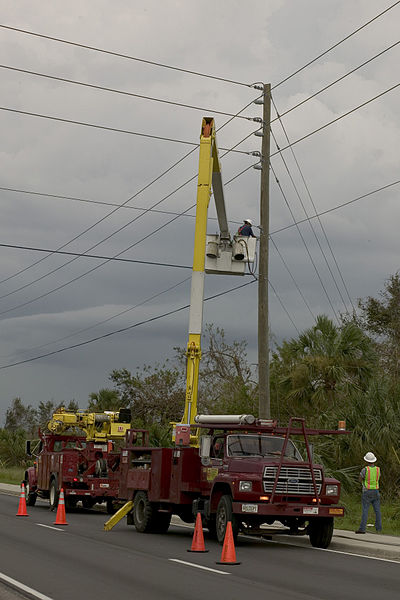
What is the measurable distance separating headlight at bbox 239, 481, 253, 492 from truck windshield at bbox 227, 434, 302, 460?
139 cm

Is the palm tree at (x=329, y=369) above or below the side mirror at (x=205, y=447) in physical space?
above

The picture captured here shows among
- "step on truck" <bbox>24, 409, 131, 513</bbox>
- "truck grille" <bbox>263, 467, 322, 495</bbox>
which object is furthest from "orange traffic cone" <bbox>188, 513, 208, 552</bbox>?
"step on truck" <bbox>24, 409, 131, 513</bbox>

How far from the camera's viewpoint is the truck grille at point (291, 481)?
59.0ft

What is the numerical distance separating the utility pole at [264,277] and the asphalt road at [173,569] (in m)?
6.14

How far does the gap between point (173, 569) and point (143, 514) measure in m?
7.50

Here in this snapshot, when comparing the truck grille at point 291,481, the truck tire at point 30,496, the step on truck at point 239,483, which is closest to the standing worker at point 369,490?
the step on truck at point 239,483

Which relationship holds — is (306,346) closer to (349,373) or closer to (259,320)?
(349,373)

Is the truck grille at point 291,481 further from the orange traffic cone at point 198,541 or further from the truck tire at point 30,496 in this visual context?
the truck tire at point 30,496

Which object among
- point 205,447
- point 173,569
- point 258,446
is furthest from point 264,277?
point 173,569

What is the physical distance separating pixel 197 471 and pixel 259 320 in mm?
7868

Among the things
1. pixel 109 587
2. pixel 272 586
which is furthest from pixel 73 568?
pixel 272 586

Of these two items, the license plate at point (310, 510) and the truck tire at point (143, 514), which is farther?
the truck tire at point (143, 514)

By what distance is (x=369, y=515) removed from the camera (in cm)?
2361

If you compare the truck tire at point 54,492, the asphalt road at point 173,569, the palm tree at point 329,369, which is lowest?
the asphalt road at point 173,569
